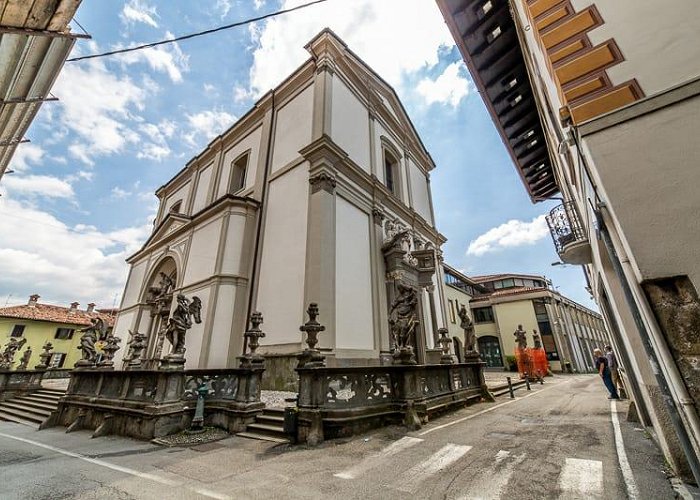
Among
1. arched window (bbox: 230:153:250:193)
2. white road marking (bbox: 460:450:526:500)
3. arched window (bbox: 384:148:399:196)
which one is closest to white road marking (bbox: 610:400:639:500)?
white road marking (bbox: 460:450:526:500)

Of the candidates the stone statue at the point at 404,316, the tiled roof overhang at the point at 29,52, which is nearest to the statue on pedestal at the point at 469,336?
the stone statue at the point at 404,316

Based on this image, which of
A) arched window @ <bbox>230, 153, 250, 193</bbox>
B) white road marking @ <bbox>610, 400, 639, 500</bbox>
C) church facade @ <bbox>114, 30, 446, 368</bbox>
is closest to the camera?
white road marking @ <bbox>610, 400, 639, 500</bbox>

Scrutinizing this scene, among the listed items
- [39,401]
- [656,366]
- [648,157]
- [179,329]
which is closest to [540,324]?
[656,366]

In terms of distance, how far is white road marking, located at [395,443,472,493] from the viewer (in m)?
3.37

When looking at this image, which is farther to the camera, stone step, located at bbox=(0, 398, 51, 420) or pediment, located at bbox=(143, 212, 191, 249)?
pediment, located at bbox=(143, 212, 191, 249)

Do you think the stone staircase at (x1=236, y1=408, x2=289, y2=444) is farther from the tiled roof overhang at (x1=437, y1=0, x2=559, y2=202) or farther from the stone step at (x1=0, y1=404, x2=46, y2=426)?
the tiled roof overhang at (x1=437, y1=0, x2=559, y2=202)

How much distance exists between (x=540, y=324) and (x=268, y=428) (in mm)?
28762

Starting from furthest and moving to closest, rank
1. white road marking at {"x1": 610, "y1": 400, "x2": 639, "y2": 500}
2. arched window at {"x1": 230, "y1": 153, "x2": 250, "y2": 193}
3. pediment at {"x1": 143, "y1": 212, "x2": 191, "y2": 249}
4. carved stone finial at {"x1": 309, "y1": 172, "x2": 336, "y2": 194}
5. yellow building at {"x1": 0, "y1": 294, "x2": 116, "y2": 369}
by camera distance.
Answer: yellow building at {"x1": 0, "y1": 294, "x2": 116, "y2": 369}
arched window at {"x1": 230, "y1": 153, "x2": 250, "y2": 193}
pediment at {"x1": 143, "y1": 212, "x2": 191, "y2": 249}
carved stone finial at {"x1": 309, "y1": 172, "x2": 336, "y2": 194}
white road marking at {"x1": 610, "y1": 400, "x2": 639, "y2": 500}

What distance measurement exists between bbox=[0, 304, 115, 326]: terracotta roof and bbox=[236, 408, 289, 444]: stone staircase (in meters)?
25.5

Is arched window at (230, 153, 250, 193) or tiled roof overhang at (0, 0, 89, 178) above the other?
arched window at (230, 153, 250, 193)

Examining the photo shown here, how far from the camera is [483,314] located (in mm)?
31094

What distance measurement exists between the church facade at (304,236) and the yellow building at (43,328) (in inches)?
646

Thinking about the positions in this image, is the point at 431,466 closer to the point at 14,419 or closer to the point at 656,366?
the point at 656,366

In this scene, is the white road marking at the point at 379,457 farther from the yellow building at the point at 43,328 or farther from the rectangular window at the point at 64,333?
the rectangular window at the point at 64,333
